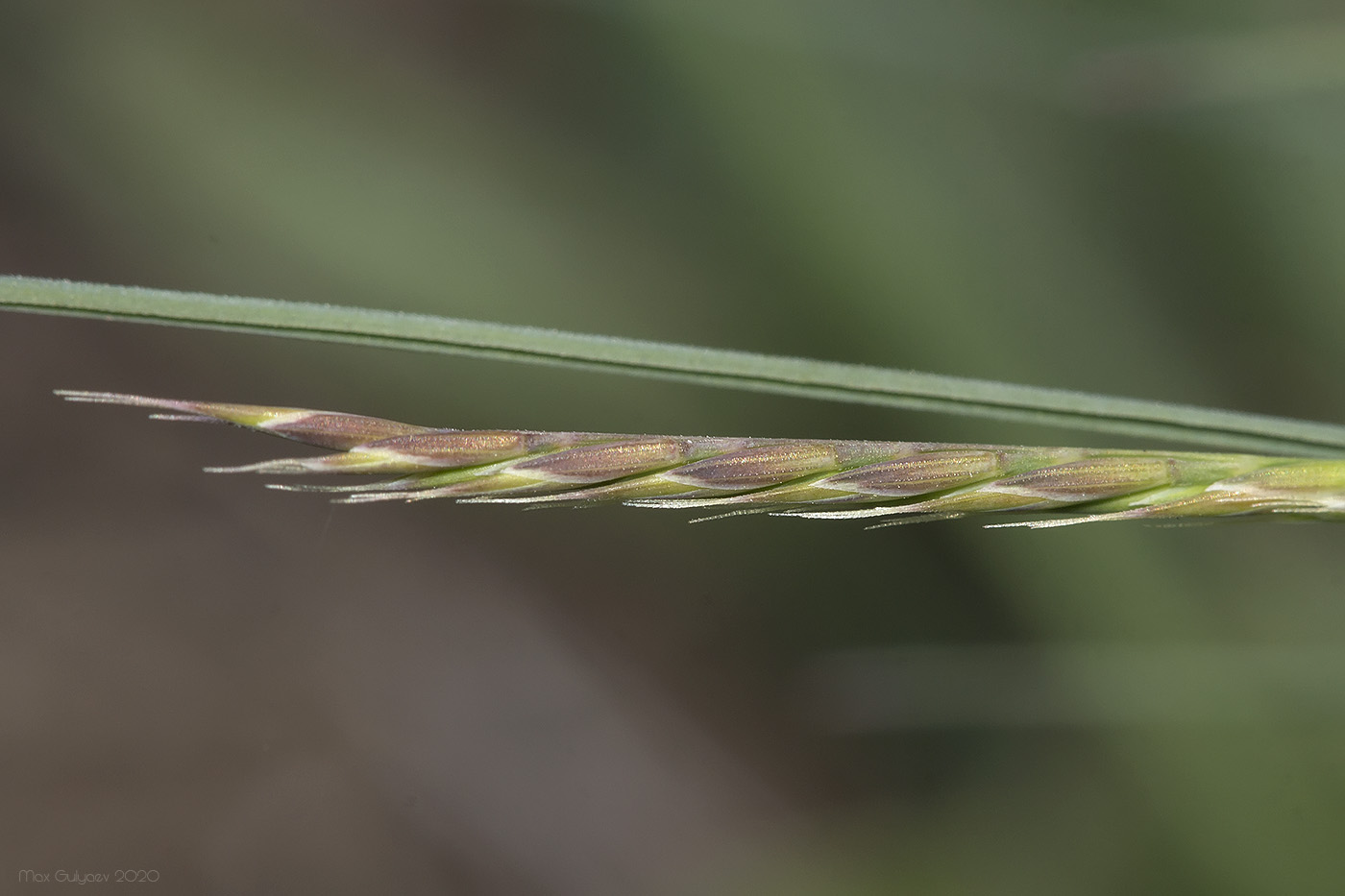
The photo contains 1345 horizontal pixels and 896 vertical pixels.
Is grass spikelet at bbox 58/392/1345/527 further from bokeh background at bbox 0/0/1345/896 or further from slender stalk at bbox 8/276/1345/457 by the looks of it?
bokeh background at bbox 0/0/1345/896

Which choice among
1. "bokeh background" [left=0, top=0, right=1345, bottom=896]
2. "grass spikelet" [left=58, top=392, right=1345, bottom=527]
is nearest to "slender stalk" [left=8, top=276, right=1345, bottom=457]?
"grass spikelet" [left=58, top=392, right=1345, bottom=527]

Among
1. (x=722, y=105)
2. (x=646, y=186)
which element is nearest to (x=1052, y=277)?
(x=722, y=105)

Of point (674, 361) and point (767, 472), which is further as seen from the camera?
point (674, 361)

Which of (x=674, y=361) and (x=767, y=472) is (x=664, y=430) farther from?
(x=767, y=472)

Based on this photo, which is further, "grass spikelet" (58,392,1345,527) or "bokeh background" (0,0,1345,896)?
"bokeh background" (0,0,1345,896)

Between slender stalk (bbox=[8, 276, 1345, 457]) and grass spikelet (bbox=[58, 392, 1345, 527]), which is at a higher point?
slender stalk (bbox=[8, 276, 1345, 457])

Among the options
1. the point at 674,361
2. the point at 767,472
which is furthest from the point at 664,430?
the point at 767,472
